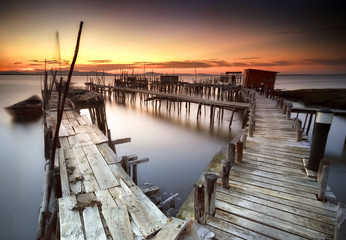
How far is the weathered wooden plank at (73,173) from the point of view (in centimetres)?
405

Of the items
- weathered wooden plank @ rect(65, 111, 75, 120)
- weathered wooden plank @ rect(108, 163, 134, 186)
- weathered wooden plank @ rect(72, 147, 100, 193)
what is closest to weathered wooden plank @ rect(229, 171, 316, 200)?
weathered wooden plank @ rect(108, 163, 134, 186)

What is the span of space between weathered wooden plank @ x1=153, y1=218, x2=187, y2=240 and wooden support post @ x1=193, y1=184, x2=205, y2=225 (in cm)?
29

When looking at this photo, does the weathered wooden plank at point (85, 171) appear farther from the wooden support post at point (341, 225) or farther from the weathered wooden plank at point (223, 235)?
the wooden support post at point (341, 225)

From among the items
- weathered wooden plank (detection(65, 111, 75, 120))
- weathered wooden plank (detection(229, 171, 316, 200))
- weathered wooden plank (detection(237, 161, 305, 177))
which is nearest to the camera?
weathered wooden plank (detection(229, 171, 316, 200))

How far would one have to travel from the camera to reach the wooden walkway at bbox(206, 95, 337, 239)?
2961 millimetres

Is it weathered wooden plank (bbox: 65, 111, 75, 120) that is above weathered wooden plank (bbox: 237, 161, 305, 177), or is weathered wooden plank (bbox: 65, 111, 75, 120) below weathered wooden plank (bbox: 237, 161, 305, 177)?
below

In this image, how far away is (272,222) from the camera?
311 cm

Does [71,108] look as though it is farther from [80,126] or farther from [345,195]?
[345,195]

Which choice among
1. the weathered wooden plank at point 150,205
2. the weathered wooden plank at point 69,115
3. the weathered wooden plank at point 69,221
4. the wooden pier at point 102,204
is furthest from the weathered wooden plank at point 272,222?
the weathered wooden plank at point 69,115

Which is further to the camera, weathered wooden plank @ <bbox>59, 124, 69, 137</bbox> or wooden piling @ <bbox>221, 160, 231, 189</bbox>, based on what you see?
weathered wooden plank @ <bbox>59, 124, 69, 137</bbox>

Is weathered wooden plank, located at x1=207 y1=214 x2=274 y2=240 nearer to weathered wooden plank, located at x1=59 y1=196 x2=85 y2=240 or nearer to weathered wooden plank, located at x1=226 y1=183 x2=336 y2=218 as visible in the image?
weathered wooden plank, located at x1=226 y1=183 x2=336 y2=218

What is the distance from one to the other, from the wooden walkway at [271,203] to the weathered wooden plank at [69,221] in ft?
7.06

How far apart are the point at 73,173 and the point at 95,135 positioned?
Result: 282cm

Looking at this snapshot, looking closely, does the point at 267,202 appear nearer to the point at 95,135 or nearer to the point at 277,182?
the point at 277,182
